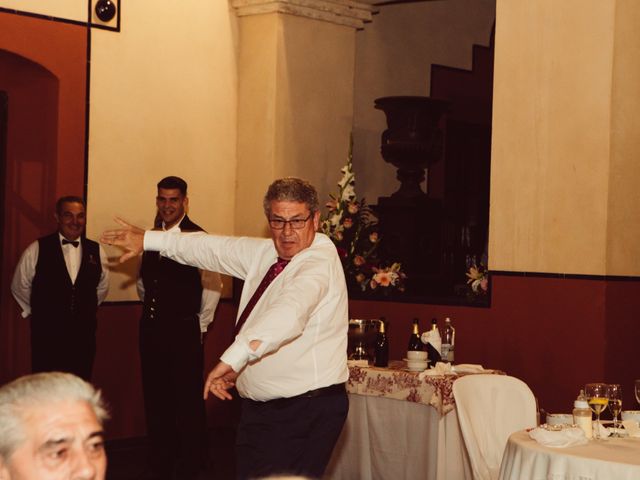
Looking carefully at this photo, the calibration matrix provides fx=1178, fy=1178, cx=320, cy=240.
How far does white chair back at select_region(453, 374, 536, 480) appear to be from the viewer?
5.21m

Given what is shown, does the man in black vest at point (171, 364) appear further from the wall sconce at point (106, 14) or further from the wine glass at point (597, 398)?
the wine glass at point (597, 398)

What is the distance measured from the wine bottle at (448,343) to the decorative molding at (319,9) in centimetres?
296

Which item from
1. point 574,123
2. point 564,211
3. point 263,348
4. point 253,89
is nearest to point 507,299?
point 564,211

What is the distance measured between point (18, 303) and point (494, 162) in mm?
3061

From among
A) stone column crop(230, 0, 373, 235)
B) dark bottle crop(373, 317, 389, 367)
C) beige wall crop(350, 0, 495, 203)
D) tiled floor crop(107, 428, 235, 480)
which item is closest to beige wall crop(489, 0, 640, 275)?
dark bottle crop(373, 317, 389, 367)

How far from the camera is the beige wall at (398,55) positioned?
958cm

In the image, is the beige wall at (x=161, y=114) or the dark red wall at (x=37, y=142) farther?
the beige wall at (x=161, y=114)

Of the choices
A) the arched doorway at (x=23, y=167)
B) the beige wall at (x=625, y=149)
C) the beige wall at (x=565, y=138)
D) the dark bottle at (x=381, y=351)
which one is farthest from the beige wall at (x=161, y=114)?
the beige wall at (x=625, y=149)

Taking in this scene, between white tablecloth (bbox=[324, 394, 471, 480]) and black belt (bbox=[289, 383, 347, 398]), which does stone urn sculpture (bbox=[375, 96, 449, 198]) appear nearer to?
white tablecloth (bbox=[324, 394, 471, 480])

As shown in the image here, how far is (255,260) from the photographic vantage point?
440 centimetres

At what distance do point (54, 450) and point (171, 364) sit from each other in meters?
4.82

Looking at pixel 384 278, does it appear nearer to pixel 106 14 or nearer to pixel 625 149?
pixel 625 149

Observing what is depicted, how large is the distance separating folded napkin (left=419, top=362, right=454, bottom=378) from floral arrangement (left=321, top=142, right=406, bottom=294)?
1.43 m

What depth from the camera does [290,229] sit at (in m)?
4.18
